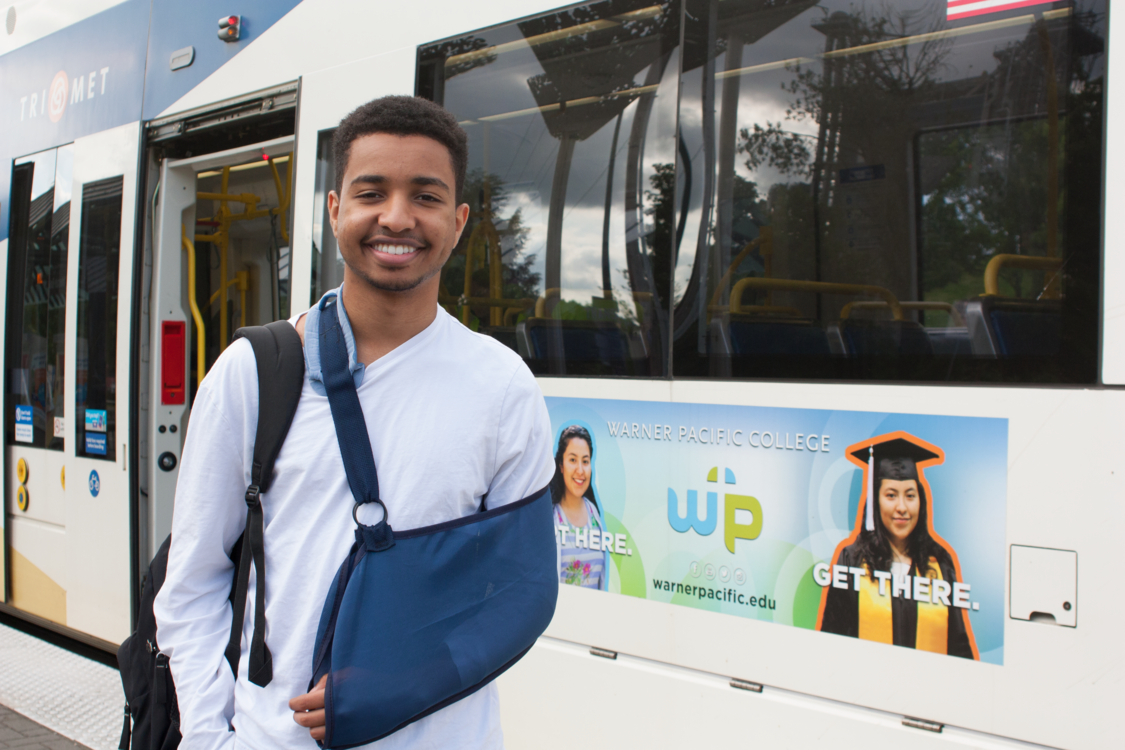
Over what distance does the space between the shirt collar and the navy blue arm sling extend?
13mm

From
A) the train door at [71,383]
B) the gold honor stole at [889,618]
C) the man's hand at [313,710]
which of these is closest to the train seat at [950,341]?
the gold honor stole at [889,618]

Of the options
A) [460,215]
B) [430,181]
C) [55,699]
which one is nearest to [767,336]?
[460,215]

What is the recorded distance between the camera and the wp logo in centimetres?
233

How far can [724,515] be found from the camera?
2.38 meters

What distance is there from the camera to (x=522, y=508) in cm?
143

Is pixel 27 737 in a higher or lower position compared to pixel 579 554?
lower

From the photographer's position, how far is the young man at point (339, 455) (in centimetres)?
132

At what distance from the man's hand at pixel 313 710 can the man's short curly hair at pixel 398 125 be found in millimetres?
748

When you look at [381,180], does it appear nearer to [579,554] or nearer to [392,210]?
[392,210]

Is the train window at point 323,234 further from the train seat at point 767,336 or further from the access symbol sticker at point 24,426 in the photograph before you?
the access symbol sticker at point 24,426

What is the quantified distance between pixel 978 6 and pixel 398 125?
1475mm

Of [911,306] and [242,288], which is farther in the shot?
[242,288]

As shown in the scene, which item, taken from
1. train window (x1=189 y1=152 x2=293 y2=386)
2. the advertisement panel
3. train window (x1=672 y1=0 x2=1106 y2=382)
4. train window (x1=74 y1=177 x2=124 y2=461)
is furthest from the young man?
train window (x1=189 y1=152 x2=293 y2=386)

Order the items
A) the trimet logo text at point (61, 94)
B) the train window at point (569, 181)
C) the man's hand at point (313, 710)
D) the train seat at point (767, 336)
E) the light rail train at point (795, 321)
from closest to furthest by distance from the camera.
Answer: the man's hand at point (313, 710) < the light rail train at point (795, 321) < the train seat at point (767, 336) < the train window at point (569, 181) < the trimet logo text at point (61, 94)
